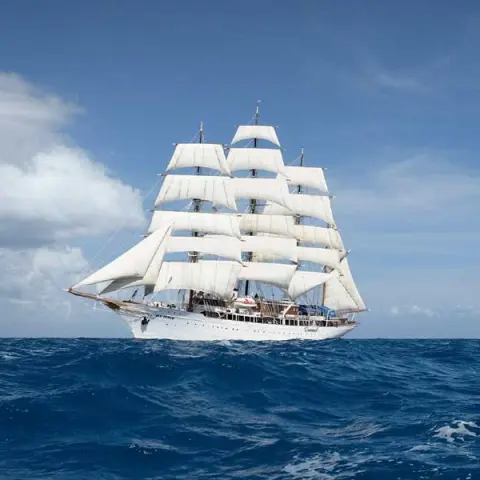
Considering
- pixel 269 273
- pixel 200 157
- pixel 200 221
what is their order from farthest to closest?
pixel 269 273
pixel 200 157
pixel 200 221

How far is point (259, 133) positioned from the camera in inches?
3580

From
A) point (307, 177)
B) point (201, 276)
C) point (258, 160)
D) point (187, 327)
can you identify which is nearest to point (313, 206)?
point (307, 177)

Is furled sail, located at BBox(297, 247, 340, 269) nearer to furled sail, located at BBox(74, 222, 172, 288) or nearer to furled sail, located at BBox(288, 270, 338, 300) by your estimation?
furled sail, located at BBox(288, 270, 338, 300)

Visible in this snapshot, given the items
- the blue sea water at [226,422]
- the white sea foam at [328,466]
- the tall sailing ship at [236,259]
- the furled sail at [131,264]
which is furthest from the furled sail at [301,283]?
the white sea foam at [328,466]

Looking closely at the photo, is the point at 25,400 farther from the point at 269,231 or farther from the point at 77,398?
the point at 269,231

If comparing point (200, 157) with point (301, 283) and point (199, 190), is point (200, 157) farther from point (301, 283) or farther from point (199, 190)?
point (301, 283)

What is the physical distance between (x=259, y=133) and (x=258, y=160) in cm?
510

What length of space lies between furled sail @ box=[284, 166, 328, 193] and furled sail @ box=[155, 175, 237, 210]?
888 inches

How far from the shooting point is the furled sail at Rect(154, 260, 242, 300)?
73375 millimetres

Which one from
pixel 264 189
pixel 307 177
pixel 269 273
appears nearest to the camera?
pixel 269 273

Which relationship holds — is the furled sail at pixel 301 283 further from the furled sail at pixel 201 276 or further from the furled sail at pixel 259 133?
the furled sail at pixel 259 133

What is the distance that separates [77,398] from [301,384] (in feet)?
34.5

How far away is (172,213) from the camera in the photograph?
246 feet

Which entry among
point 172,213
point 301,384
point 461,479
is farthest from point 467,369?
point 172,213
